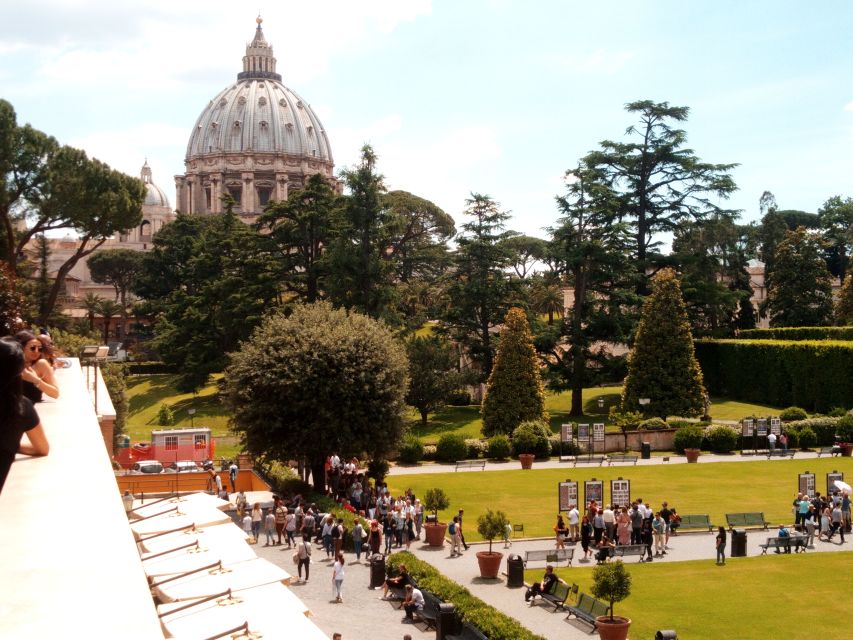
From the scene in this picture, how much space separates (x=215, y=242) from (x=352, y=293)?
1178 inches

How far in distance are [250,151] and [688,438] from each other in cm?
13348

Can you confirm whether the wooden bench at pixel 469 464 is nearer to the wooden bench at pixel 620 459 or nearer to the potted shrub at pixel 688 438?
the wooden bench at pixel 620 459

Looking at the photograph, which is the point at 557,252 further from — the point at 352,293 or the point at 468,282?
the point at 352,293

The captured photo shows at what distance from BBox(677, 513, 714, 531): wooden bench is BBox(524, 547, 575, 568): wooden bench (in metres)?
4.14

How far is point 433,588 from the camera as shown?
1978cm

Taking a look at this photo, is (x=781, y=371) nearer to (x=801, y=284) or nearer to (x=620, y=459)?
(x=620, y=459)

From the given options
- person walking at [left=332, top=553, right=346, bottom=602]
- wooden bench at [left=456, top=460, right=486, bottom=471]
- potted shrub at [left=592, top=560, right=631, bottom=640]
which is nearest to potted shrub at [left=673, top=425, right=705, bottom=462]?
wooden bench at [left=456, top=460, right=486, bottom=471]

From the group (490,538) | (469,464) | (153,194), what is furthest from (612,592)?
(153,194)

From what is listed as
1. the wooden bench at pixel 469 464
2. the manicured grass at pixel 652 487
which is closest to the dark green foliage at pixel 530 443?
the manicured grass at pixel 652 487

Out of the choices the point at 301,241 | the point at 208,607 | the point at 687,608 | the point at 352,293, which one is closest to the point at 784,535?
the point at 687,608

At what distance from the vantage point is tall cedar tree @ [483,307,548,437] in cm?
4625

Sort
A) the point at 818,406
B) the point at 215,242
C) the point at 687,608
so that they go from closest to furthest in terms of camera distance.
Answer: the point at 687,608 < the point at 818,406 < the point at 215,242

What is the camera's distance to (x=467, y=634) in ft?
57.4

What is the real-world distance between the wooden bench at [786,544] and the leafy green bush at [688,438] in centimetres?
1740
